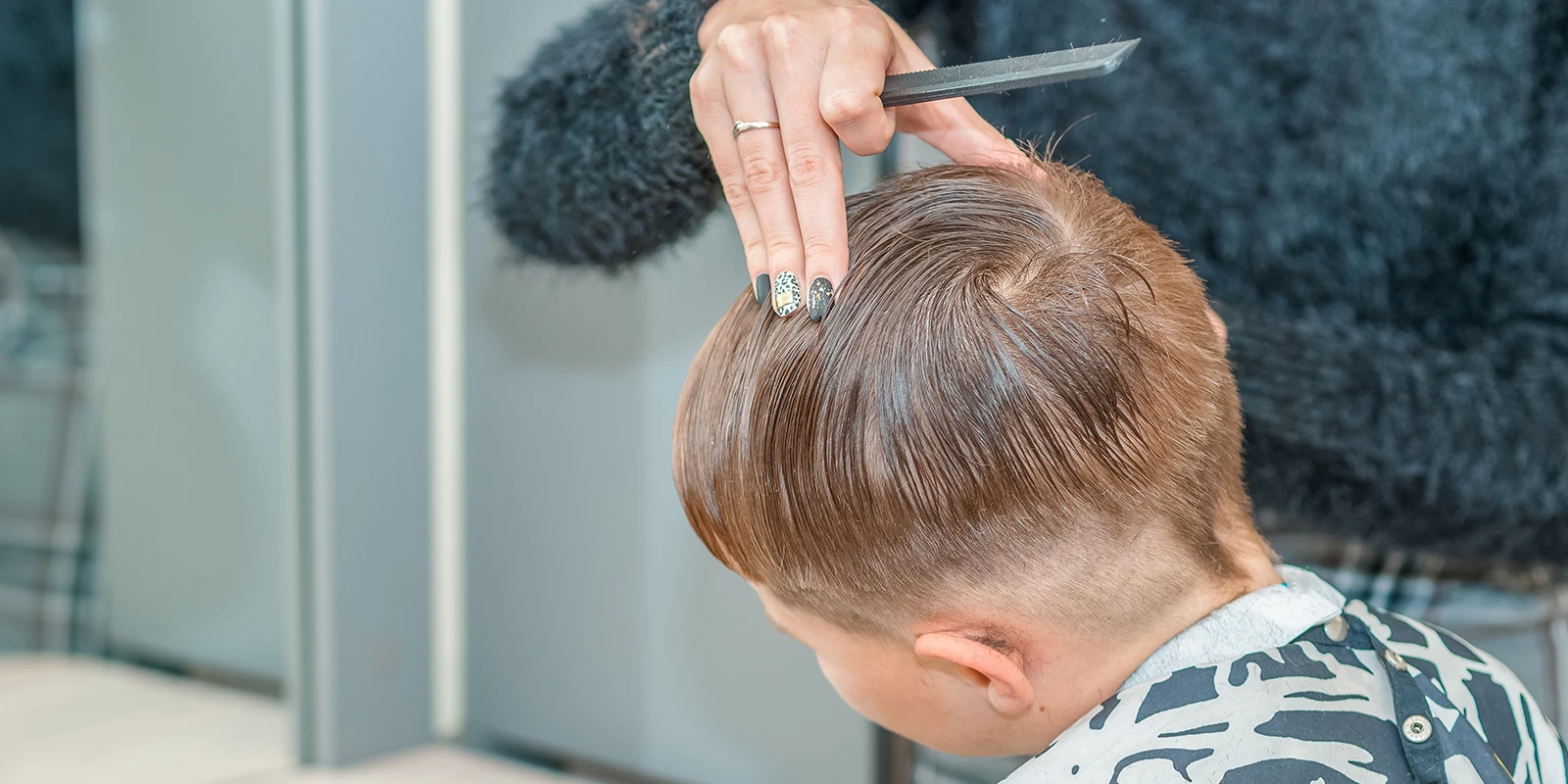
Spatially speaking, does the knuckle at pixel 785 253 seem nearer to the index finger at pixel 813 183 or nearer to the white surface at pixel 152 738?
the index finger at pixel 813 183

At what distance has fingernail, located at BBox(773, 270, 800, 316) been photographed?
0.46 meters

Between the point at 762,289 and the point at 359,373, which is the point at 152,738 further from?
the point at 762,289

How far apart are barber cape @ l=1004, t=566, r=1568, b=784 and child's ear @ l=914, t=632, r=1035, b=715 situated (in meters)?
0.03

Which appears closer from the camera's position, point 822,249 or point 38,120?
point 822,249

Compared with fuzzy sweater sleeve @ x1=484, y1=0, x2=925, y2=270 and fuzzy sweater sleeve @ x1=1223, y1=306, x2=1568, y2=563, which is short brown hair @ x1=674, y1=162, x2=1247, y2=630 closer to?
fuzzy sweater sleeve @ x1=484, y1=0, x2=925, y2=270

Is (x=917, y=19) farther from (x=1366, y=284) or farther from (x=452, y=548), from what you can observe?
(x=452, y=548)

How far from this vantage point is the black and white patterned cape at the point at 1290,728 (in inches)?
16.7

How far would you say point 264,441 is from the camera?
101cm

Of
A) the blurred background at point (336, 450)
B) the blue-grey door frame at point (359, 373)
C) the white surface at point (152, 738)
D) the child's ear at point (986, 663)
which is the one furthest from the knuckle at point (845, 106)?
the white surface at point (152, 738)

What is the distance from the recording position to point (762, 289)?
1.57ft

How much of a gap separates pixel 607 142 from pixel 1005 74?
0.27 m

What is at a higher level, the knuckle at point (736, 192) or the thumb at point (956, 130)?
the thumb at point (956, 130)

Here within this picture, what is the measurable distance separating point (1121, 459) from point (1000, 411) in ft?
0.18

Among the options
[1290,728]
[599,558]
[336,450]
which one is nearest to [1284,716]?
[1290,728]
